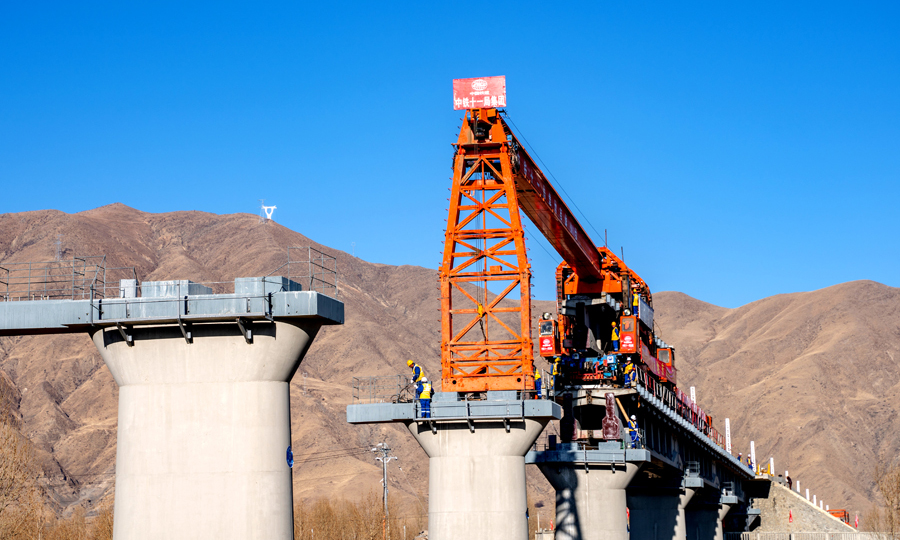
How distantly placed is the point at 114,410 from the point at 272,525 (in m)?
151

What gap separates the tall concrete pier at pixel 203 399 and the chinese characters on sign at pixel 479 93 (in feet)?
61.3

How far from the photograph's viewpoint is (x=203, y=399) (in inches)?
942

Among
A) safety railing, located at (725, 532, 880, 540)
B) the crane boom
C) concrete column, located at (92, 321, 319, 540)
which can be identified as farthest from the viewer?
safety railing, located at (725, 532, 880, 540)

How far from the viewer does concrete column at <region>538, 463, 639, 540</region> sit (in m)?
52.3

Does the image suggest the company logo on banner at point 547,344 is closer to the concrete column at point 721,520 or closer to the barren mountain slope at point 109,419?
the concrete column at point 721,520

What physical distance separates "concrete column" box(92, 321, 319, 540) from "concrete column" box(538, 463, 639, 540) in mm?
30811

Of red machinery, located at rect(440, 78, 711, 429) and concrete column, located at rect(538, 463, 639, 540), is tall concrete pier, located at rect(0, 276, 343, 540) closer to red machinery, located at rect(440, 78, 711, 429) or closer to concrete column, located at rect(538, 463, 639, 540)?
red machinery, located at rect(440, 78, 711, 429)

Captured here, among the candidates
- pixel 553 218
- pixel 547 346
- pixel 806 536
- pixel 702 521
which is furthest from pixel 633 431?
pixel 806 536

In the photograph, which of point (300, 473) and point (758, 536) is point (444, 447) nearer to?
point (758, 536)

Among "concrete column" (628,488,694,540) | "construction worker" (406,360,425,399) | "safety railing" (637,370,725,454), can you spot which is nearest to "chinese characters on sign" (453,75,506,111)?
"construction worker" (406,360,425,399)

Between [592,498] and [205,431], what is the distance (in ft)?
107

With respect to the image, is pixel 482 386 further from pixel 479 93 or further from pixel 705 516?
pixel 705 516

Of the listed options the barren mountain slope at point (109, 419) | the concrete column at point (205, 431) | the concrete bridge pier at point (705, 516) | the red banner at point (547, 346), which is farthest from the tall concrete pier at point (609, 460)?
the barren mountain slope at point (109, 419)

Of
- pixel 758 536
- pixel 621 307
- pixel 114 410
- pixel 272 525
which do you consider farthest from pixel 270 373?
pixel 114 410
